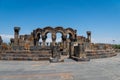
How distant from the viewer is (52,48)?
47.0ft

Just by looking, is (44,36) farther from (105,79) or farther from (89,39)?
(105,79)

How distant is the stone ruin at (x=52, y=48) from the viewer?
15.2 metres

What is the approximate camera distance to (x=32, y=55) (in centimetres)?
1586

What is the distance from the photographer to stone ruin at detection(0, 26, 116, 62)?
1524 centimetres

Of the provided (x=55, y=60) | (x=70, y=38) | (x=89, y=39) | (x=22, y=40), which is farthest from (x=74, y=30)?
(x=55, y=60)

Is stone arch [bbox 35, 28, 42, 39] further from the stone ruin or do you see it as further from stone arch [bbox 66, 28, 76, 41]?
stone arch [bbox 66, 28, 76, 41]

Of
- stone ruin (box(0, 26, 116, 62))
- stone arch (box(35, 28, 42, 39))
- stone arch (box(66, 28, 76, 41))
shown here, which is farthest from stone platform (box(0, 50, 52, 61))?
stone arch (box(66, 28, 76, 41))

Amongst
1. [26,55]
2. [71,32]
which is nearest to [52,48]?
[26,55]

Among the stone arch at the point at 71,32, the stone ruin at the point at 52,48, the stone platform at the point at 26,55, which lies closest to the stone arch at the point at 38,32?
the stone ruin at the point at 52,48

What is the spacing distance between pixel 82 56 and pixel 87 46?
7.83 metres

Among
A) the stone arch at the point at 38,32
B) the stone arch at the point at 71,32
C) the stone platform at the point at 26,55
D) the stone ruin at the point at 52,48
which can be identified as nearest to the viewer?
the stone ruin at the point at 52,48

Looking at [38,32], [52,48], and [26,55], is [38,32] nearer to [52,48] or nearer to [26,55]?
[26,55]

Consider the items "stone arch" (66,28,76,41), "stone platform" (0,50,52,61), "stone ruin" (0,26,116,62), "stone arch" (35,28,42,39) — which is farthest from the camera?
"stone arch" (35,28,42,39)

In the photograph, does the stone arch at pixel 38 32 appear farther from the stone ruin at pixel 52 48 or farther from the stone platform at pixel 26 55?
the stone platform at pixel 26 55
